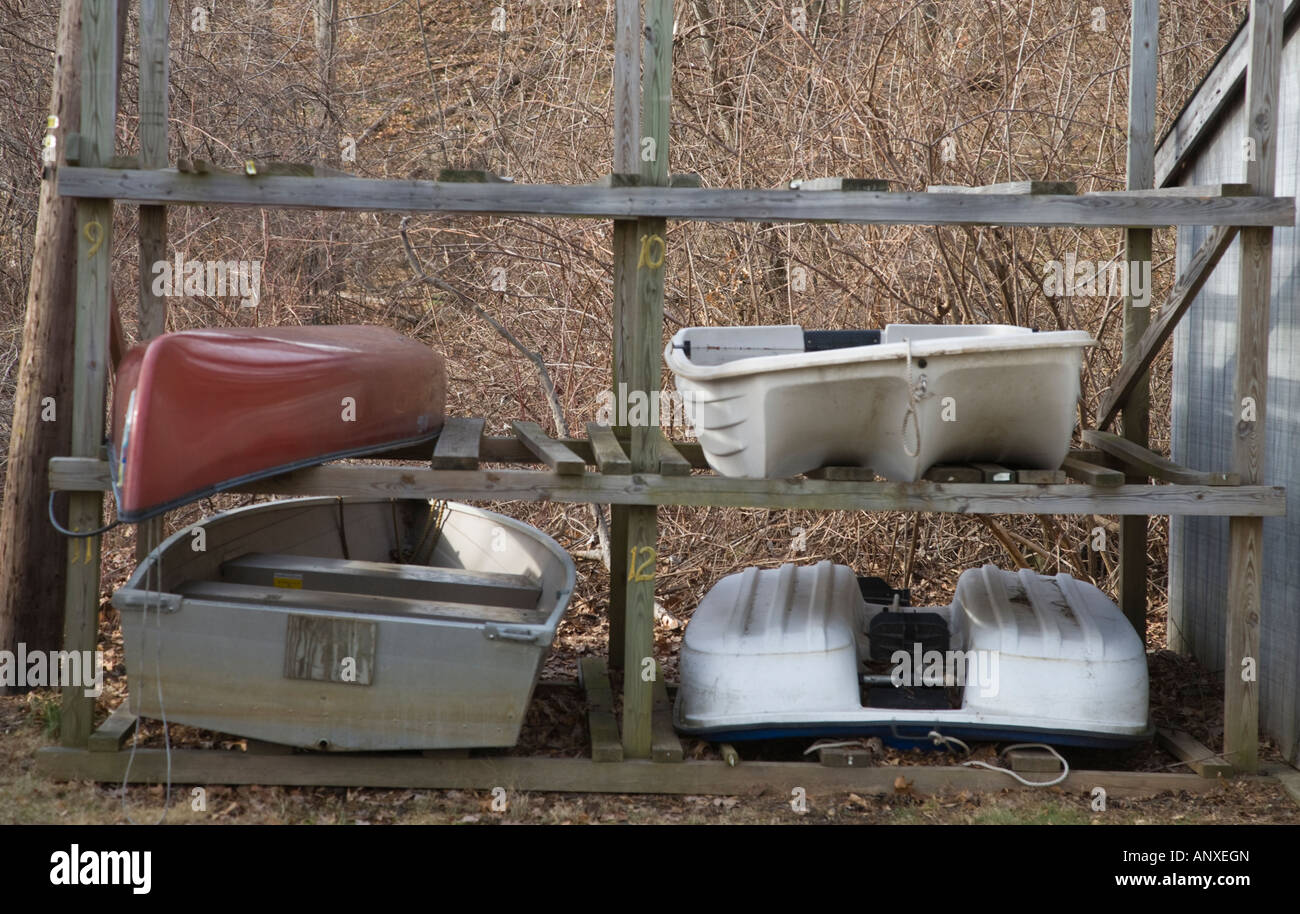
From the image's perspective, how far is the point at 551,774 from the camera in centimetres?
532

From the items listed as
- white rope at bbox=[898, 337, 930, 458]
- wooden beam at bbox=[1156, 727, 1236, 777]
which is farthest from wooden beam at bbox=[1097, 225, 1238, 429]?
wooden beam at bbox=[1156, 727, 1236, 777]

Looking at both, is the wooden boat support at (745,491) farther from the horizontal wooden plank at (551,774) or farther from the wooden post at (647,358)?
the horizontal wooden plank at (551,774)

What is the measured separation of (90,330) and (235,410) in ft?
2.31

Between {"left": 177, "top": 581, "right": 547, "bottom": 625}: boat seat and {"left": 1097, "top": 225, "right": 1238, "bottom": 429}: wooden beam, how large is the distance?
Answer: 319 cm

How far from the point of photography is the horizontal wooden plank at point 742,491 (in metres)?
5.15

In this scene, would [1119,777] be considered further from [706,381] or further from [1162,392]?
[1162,392]

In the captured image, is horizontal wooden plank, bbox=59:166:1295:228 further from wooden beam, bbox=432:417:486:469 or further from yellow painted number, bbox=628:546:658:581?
yellow painted number, bbox=628:546:658:581

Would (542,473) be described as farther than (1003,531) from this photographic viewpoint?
No

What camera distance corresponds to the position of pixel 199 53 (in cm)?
1029

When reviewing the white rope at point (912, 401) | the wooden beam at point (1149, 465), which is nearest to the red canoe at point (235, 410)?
the white rope at point (912, 401)

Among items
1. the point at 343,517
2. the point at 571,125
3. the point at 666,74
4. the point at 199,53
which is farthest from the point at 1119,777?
the point at 199,53

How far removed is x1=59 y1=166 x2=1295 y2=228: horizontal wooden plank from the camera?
16.4 feet

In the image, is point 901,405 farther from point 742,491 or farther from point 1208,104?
point 1208,104

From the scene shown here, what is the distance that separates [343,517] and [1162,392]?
526 centimetres
